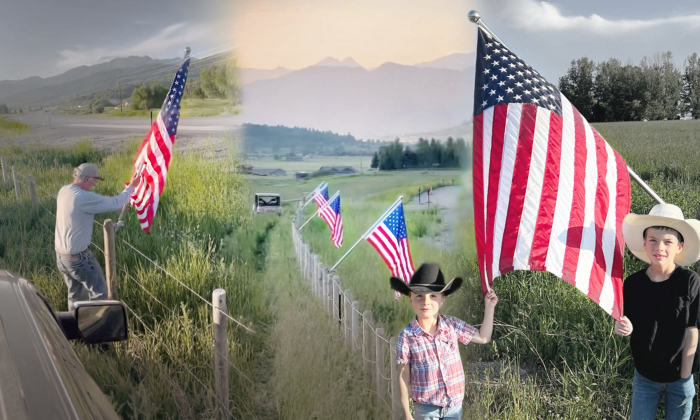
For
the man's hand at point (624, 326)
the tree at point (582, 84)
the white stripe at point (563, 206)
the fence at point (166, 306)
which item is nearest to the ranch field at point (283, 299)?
the fence at point (166, 306)

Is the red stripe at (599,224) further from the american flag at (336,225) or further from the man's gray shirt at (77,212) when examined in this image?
the man's gray shirt at (77,212)

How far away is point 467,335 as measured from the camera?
188 cm

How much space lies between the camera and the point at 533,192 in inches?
84.4

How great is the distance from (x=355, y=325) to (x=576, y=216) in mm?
1139

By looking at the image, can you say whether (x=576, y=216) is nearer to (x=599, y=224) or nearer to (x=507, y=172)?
(x=599, y=224)

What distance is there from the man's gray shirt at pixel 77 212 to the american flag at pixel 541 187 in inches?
82.2

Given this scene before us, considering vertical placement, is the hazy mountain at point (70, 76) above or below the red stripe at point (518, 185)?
above

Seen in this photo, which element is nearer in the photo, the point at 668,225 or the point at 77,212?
the point at 668,225

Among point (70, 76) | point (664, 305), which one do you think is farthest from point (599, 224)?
point (70, 76)

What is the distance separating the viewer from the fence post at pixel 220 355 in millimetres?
2682

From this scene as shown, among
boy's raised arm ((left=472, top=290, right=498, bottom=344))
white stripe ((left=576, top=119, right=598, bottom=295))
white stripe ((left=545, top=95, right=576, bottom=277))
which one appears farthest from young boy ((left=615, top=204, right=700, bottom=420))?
boy's raised arm ((left=472, top=290, right=498, bottom=344))

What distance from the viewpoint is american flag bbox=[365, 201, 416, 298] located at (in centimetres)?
249

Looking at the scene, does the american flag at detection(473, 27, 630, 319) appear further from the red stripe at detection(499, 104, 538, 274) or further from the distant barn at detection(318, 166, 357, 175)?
the distant barn at detection(318, 166, 357, 175)

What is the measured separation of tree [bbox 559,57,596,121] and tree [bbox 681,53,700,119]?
56cm
